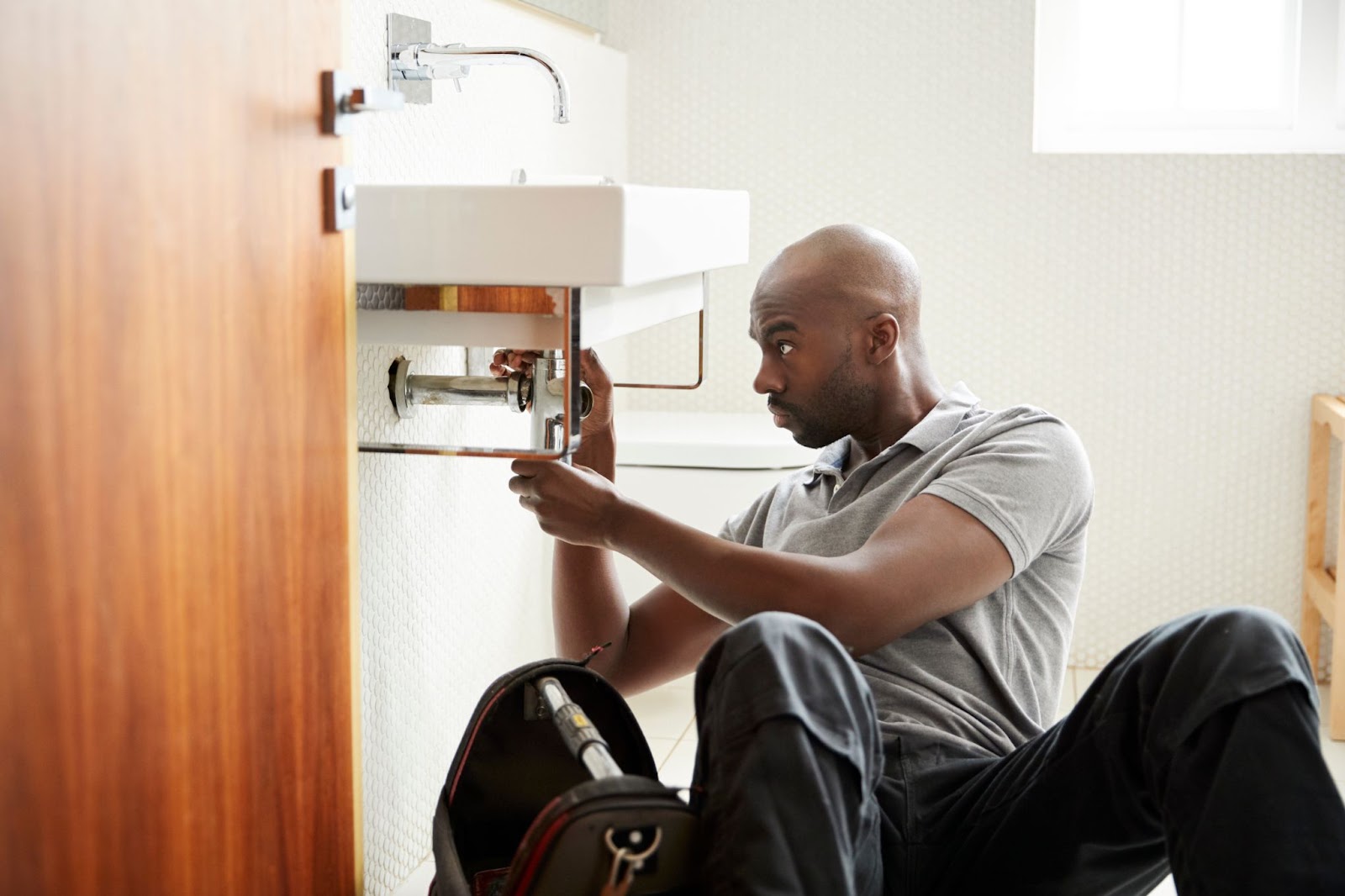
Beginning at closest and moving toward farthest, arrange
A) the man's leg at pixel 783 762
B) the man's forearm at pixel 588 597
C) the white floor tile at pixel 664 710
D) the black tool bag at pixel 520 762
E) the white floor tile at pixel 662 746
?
1. the man's leg at pixel 783 762
2. the black tool bag at pixel 520 762
3. the man's forearm at pixel 588 597
4. the white floor tile at pixel 662 746
5. the white floor tile at pixel 664 710

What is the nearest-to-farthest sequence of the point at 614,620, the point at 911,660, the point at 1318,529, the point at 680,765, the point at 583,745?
the point at 583,745 → the point at 911,660 → the point at 614,620 → the point at 680,765 → the point at 1318,529

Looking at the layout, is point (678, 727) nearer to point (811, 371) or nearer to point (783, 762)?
point (811, 371)

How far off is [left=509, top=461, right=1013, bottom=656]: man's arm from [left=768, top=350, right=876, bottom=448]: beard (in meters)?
0.25

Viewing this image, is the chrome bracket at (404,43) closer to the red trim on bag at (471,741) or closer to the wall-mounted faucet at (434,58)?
the wall-mounted faucet at (434,58)

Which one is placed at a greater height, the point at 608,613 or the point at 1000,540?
the point at 1000,540

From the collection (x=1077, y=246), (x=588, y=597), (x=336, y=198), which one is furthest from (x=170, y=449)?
(x=1077, y=246)

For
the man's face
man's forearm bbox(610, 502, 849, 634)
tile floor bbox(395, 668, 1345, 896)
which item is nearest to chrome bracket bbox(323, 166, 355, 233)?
man's forearm bbox(610, 502, 849, 634)

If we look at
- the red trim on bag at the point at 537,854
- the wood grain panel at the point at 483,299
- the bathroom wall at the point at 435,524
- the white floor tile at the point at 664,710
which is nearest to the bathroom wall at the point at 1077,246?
the bathroom wall at the point at 435,524

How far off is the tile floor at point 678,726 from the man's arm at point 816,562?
96 centimetres

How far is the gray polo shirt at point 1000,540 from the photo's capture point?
1.49m

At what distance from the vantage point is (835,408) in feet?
5.67

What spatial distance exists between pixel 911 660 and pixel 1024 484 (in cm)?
22

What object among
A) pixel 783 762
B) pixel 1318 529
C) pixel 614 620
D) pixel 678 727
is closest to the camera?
pixel 783 762

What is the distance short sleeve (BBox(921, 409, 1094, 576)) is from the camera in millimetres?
1491
